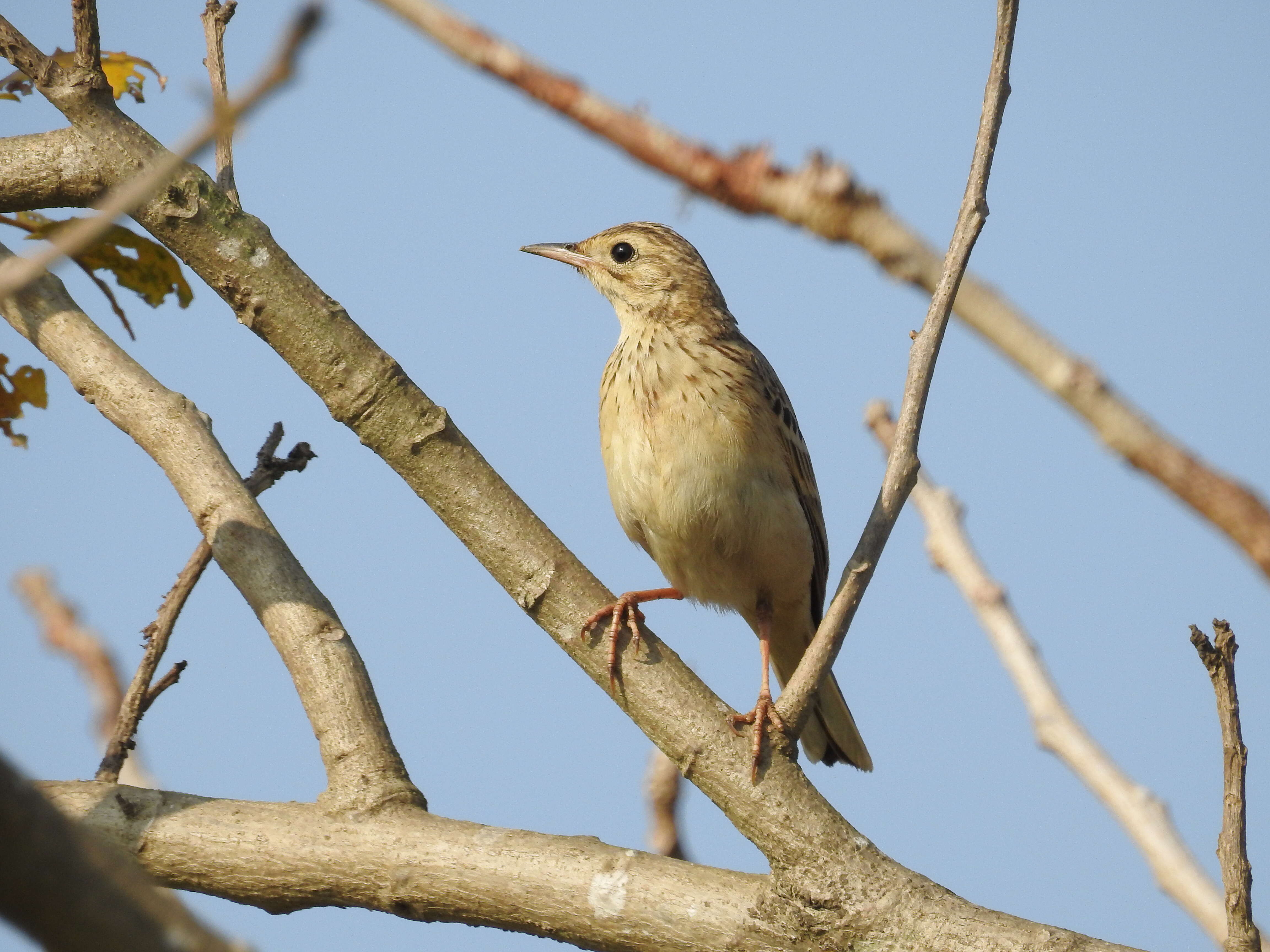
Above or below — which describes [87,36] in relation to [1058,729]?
above

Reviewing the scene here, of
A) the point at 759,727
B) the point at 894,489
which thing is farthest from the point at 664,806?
the point at 894,489

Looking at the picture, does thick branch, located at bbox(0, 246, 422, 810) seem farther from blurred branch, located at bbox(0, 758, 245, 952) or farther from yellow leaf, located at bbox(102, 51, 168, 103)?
blurred branch, located at bbox(0, 758, 245, 952)

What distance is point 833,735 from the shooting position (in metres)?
6.19

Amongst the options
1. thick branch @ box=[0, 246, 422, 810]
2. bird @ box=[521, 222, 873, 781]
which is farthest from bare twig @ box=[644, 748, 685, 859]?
bird @ box=[521, 222, 873, 781]

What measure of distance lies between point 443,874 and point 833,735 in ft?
10.3

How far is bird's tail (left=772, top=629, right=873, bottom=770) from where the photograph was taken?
616 cm

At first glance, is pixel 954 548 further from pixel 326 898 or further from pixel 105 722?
pixel 105 722

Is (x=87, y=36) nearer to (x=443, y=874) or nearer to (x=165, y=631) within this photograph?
(x=165, y=631)

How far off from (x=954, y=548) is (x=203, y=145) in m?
2.71

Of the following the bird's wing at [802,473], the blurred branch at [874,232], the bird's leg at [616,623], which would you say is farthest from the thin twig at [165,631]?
the blurred branch at [874,232]

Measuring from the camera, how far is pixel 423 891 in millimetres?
3439

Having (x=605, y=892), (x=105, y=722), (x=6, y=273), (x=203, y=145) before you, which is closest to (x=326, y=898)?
(x=605, y=892)

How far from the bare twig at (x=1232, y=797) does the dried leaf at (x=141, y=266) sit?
3.84 metres

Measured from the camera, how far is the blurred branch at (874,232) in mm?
815
